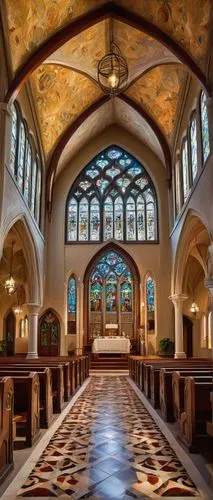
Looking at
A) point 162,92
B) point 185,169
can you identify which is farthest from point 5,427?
point 162,92

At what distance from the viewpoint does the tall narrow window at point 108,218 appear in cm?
2230

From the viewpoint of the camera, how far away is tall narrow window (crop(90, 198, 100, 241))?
73.3 ft

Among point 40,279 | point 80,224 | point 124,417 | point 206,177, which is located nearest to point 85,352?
point 40,279

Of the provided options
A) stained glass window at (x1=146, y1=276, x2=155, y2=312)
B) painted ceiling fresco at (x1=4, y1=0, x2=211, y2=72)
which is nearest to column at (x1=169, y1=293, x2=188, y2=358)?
stained glass window at (x1=146, y1=276, x2=155, y2=312)

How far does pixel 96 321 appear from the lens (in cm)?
2191

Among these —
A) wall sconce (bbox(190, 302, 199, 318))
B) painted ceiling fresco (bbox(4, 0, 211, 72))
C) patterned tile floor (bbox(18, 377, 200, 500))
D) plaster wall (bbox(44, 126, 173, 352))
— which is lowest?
patterned tile floor (bbox(18, 377, 200, 500))

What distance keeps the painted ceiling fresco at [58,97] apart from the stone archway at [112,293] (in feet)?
20.0

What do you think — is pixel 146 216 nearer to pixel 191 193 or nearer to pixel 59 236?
pixel 59 236

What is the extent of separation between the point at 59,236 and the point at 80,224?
1317mm

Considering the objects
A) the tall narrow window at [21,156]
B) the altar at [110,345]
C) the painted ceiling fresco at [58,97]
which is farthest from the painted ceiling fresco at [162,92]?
the altar at [110,345]

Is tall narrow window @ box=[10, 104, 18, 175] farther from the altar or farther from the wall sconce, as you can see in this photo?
the wall sconce

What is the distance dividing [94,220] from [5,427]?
18.0 m

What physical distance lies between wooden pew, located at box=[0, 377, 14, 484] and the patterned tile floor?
1.01ft

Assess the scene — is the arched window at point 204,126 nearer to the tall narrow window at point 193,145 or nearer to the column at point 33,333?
the tall narrow window at point 193,145
